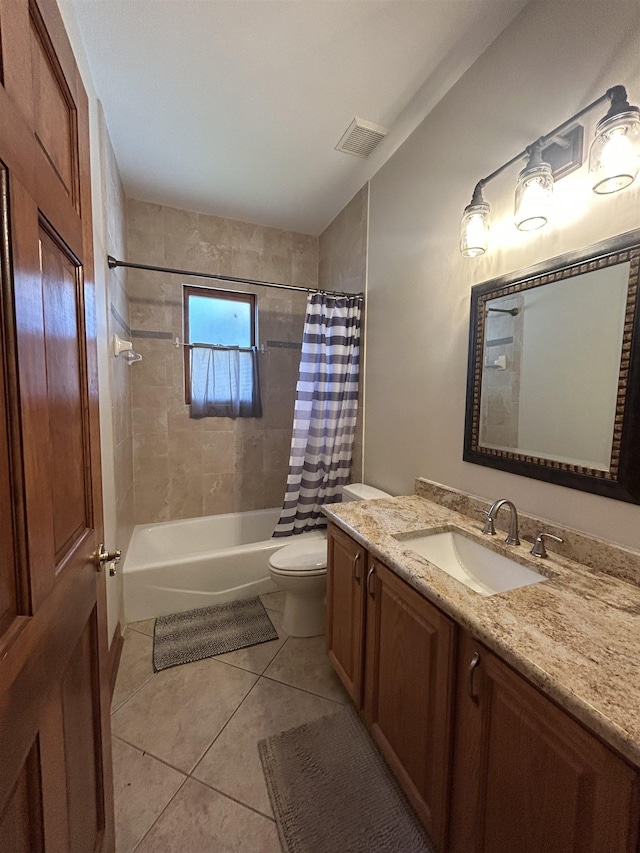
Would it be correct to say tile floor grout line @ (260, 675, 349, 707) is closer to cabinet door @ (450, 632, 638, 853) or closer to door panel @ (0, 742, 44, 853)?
cabinet door @ (450, 632, 638, 853)

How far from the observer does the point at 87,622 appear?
805 millimetres

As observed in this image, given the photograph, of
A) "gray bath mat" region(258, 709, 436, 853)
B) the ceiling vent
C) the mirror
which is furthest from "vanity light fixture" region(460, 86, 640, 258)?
"gray bath mat" region(258, 709, 436, 853)

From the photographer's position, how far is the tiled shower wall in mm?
2559

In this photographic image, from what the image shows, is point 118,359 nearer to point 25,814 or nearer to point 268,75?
point 268,75

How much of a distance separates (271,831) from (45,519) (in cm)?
127

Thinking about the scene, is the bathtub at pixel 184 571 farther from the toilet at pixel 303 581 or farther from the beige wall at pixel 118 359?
the toilet at pixel 303 581

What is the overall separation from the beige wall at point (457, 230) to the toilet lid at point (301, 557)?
56 cm

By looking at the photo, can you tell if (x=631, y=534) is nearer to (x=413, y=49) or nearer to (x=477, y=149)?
(x=477, y=149)

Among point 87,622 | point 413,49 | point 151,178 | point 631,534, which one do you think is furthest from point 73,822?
point 151,178

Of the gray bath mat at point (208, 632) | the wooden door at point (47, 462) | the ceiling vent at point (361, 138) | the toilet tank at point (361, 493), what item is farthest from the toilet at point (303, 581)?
the ceiling vent at point (361, 138)

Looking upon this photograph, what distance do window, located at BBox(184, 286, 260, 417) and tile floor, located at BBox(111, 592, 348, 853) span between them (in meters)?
1.59

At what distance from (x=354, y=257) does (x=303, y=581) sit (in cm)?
215

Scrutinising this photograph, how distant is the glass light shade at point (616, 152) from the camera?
0.88 m

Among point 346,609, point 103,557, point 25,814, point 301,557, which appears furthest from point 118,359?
point 25,814
